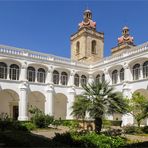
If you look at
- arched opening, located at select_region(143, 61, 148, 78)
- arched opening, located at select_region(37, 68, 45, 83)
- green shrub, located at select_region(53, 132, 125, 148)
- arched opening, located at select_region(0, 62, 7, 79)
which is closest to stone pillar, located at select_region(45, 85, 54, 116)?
arched opening, located at select_region(37, 68, 45, 83)

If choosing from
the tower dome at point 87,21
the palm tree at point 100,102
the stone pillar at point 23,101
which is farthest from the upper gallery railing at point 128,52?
the palm tree at point 100,102

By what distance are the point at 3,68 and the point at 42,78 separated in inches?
241

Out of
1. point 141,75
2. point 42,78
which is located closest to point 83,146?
point 141,75

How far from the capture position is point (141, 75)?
36.5 metres

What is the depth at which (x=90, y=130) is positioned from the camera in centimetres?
2338

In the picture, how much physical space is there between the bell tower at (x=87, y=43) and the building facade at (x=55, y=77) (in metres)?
8.13

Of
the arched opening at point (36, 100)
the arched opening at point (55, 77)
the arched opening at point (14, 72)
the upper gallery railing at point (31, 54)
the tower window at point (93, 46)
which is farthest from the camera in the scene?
the tower window at point (93, 46)

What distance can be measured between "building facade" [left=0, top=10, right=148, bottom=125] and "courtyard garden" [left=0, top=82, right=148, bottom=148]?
297 inches

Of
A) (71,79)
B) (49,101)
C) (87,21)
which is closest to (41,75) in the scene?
(49,101)

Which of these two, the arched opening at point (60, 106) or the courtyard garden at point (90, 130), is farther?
the arched opening at point (60, 106)

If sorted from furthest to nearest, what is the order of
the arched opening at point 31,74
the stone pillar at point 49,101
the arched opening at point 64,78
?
the arched opening at point 64,78 → the stone pillar at point 49,101 → the arched opening at point 31,74

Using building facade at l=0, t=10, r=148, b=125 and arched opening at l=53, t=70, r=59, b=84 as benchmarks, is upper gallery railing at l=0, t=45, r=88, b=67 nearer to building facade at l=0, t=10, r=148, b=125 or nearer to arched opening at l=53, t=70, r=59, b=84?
building facade at l=0, t=10, r=148, b=125

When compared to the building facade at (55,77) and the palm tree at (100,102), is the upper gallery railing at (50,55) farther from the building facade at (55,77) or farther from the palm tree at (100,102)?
the palm tree at (100,102)

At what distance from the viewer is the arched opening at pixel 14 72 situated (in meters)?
37.8
